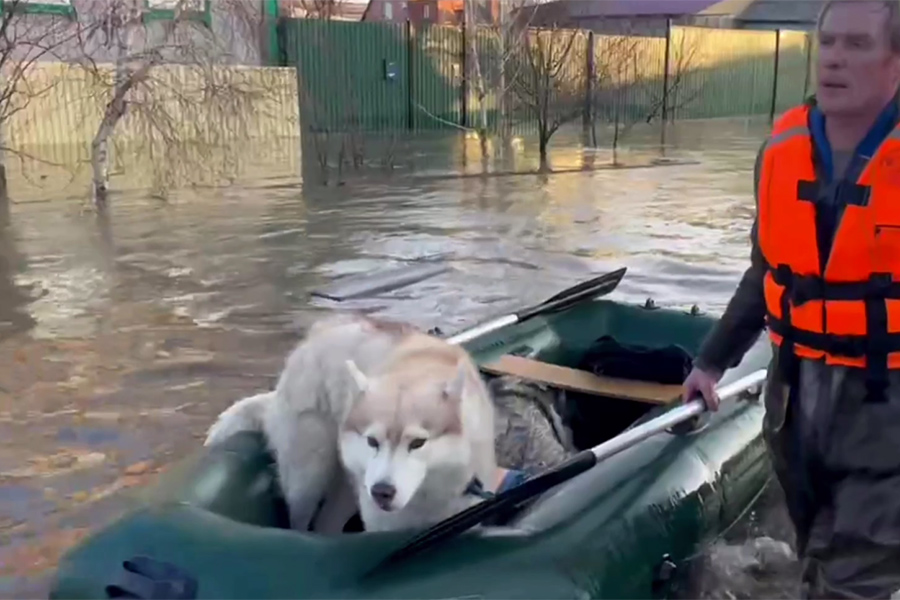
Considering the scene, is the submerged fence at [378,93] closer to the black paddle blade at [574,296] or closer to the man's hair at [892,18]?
the black paddle blade at [574,296]

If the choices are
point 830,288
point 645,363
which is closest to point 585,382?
point 645,363

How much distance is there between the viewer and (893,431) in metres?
2.64

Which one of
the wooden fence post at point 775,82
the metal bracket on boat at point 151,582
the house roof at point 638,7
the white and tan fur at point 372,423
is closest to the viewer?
the metal bracket on boat at point 151,582

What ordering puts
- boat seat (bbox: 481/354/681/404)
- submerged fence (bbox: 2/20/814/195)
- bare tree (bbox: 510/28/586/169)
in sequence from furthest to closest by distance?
bare tree (bbox: 510/28/586/169) < submerged fence (bbox: 2/20/814/195) < boat seat (bbox: 481/354/681/404)

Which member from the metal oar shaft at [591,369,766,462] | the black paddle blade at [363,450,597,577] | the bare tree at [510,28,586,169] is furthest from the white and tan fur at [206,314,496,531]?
the bare tree at [510,28,586,169]

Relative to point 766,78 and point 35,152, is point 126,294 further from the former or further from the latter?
point 766,78

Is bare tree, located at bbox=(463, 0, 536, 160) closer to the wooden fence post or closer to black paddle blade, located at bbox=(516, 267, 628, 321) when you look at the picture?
the wooden fence post

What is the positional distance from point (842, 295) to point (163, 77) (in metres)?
10.6

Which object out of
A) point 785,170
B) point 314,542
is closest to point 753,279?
point 785,170

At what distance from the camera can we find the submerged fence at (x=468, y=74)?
1902 centimetres

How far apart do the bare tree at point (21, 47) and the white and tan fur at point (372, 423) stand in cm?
878

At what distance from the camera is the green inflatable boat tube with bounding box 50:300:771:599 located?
2799 millimetres

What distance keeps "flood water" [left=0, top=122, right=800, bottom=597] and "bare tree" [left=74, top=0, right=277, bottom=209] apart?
78cm

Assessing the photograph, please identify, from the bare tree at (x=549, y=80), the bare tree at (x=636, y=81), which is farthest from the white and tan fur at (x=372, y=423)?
the bare tree at (x=636, y=81)
